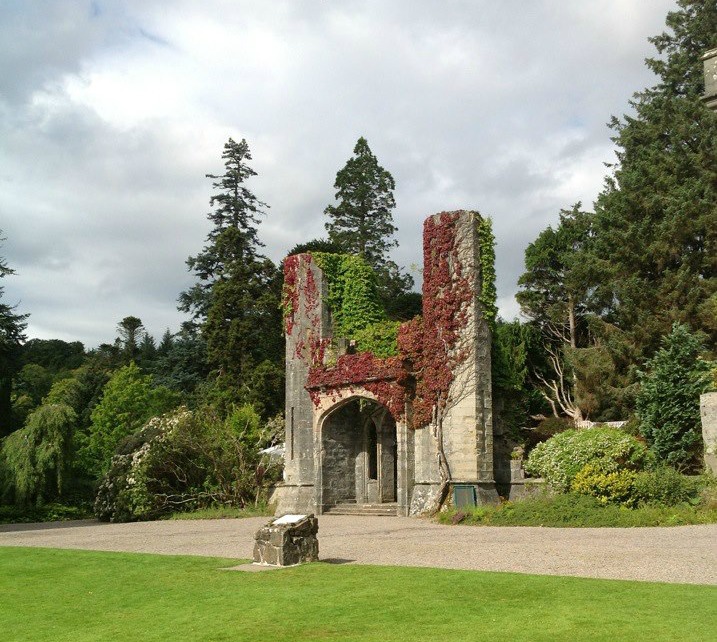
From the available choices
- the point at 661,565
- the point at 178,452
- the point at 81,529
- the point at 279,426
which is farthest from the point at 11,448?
the point at 661,565

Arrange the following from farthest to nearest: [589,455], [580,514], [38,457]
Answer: [38,457], [589,455], [580,514]

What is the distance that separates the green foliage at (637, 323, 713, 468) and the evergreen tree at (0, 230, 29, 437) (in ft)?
70.2

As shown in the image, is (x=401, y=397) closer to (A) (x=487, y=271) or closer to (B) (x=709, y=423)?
(A) (x=487, y=271)

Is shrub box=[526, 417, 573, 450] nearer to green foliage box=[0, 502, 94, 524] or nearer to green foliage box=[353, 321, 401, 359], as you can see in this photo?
green foliage box=[353, 321, 401, 359]

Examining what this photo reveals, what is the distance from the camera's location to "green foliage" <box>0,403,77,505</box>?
26547mm

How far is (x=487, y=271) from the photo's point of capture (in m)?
21.9

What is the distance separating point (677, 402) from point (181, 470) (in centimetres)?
1417

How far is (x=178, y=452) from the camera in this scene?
85.9 feet

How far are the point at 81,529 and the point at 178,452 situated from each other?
5387mm

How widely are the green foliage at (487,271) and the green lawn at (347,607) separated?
38.0 ft

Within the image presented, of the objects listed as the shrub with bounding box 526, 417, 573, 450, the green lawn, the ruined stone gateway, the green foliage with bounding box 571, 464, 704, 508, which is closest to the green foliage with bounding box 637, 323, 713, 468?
the green foliage with bounding box 571, 464, 704, 508

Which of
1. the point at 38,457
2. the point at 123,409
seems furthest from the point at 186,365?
the point at 38,457

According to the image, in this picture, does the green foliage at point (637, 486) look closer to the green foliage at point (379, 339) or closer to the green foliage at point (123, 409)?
the green foliage at point (379, 339)

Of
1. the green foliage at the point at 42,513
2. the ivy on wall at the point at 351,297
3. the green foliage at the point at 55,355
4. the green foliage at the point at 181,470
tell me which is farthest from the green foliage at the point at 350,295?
the green foliage at the point at 55,355
